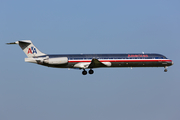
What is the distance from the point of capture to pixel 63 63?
1565 inches

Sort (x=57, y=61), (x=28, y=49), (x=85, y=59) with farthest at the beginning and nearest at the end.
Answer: (x=85, y=59) < (x=28, y=49) < (x=57, y=61)

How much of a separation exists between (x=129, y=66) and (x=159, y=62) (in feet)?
15.8

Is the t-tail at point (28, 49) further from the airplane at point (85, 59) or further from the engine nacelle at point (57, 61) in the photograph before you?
the engine nacelle at point (57, 61)

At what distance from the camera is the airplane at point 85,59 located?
39312 mm

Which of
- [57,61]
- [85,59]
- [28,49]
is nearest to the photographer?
[57,61]

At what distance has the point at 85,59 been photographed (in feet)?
135

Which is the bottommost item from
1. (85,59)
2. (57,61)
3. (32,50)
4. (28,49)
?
(57,61)

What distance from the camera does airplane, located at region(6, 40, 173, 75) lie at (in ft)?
129

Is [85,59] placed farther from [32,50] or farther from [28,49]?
[28,49]

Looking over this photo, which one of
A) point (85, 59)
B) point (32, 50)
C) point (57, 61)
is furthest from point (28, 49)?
point (85, 59)

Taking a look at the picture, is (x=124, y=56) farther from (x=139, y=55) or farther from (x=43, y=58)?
(x=43, y=58)

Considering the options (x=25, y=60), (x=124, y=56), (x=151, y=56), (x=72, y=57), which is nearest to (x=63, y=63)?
(x=72, y=57)

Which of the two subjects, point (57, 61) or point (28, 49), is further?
point (28, 49)

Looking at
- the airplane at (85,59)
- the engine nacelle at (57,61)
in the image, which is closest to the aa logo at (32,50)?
the airplane at (85,59)
